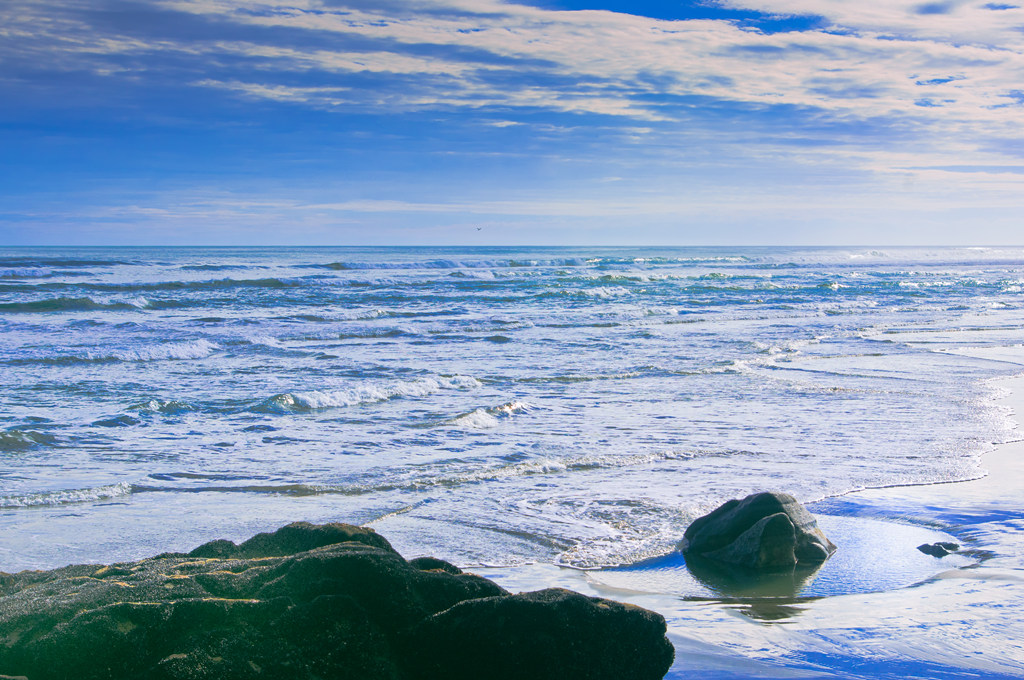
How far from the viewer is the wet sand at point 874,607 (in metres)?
3.58

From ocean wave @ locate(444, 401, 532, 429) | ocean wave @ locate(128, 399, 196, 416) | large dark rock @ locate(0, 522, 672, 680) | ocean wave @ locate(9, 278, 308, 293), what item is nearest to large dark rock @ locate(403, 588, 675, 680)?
large dark rock @ locate(0, 522, 672, 680)

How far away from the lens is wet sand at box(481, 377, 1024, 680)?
358 centimetres

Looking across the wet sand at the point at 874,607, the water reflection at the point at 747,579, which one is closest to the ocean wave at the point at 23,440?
the wet sand at the point at 874,607

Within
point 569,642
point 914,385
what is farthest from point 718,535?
point 914,385

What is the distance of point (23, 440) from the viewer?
7.94 meters

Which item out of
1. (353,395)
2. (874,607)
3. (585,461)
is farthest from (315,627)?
(353,395)

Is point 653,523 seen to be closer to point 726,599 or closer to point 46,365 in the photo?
point 726,599

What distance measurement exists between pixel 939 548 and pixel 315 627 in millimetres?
4137

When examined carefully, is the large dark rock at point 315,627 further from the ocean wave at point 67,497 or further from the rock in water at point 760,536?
the ocean wave at point 67,497

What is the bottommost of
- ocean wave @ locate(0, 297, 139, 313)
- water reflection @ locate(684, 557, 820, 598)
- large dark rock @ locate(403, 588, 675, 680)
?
water reflection @ locate(684, 557, 820, 598)

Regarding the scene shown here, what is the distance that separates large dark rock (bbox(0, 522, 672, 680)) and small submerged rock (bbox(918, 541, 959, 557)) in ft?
9.49

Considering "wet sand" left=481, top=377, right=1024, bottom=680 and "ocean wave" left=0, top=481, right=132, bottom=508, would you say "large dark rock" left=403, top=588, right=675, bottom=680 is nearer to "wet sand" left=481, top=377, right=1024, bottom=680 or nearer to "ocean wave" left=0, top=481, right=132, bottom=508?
"wet sand" left=481, top=377, right=1024, bottom=680

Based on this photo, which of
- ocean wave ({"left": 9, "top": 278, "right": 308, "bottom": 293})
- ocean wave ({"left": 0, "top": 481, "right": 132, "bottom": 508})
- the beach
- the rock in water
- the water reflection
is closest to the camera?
the beach

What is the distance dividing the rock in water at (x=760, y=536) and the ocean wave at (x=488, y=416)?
3.97 metres
